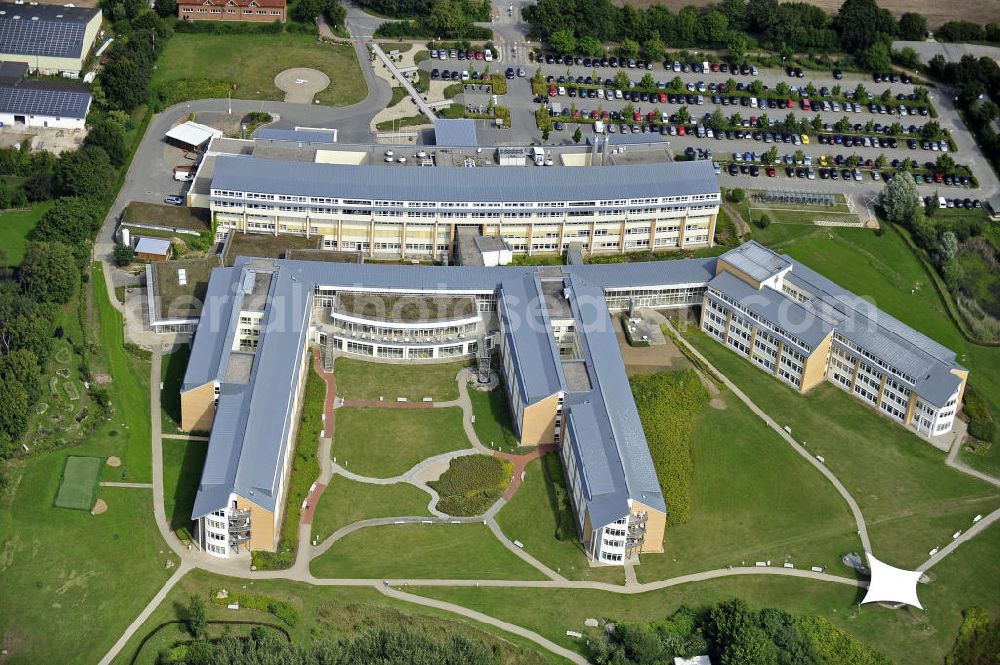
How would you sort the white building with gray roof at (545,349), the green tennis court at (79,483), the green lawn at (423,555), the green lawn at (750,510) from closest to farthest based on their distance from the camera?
the green lawn at (423,555)
the white building with gray roof at (545,349)
the green lawn at (750,510)
the green tennis court at (79,483)

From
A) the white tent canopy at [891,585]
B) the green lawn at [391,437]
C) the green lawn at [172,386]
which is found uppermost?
the white tent canopy at [891,585]

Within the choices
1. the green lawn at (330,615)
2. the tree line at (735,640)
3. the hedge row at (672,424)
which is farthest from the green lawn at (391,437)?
the tree line at (735,640)

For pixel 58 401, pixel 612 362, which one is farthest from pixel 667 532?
pixel 58 401

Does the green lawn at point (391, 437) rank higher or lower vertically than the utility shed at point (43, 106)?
higher

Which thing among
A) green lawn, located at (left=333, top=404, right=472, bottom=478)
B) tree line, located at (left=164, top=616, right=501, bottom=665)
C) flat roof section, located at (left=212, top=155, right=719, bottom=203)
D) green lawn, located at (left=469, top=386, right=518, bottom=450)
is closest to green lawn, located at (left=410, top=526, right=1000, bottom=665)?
tree line, located at (left=164, top=616, right=501, bottom=665)

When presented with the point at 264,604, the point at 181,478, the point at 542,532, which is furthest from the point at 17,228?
the point at 542,532

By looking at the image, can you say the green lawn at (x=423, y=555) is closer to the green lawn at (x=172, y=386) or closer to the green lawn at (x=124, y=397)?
the green lawn at (x=124, y=397)

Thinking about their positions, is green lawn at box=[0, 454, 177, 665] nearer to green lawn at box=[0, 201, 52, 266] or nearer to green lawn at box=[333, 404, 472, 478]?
green lawn at box=[333, 404, 472, 478]
